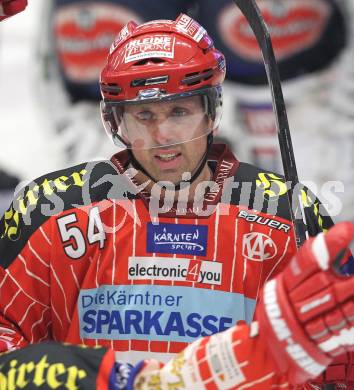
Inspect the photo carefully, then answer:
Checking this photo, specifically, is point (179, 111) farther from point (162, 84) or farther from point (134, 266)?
point (134, 266)

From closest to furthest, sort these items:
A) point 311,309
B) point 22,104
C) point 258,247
→ 1. point 311,309
2. point 258,247
3. point 22,104

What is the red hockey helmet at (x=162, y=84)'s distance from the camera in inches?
88.2

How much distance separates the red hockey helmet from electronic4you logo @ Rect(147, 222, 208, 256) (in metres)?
0.19

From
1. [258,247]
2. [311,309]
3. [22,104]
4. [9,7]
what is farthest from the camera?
[22,104]

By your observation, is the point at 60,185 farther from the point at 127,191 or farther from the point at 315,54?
the point at 315,54

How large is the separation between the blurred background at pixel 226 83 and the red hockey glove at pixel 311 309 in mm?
2014

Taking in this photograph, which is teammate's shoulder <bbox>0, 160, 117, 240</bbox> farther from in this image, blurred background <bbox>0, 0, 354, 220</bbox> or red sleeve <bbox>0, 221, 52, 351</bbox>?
blurred background <bbox>0, 0, 354, 220</bbox>

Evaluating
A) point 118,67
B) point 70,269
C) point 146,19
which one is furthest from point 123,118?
point 146,19

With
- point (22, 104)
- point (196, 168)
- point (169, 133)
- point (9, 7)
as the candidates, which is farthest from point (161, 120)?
point (22, 104)

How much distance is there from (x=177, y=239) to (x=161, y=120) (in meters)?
0.27

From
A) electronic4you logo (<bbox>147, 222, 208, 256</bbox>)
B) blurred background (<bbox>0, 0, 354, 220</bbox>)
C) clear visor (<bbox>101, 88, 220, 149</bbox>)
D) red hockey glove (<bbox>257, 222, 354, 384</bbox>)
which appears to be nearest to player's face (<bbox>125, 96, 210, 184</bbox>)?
clear visor (<bbox>101, 88, 220, 149</bbox>)

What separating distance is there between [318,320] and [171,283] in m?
0.69

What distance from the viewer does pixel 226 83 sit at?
150 inches

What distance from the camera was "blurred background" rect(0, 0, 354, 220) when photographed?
371 cm
